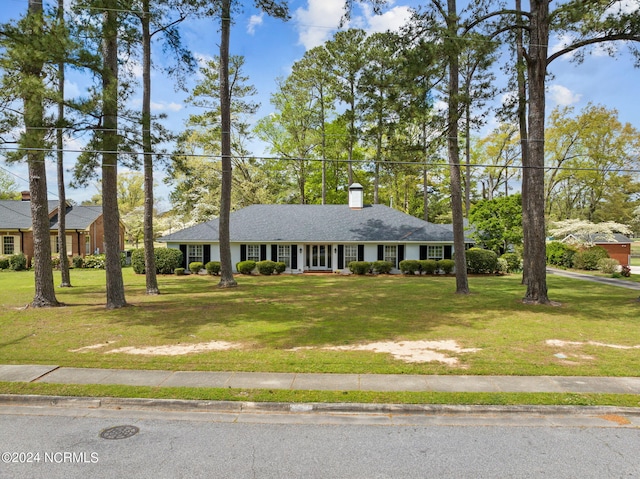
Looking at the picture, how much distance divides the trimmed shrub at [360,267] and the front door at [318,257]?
82.0 inches

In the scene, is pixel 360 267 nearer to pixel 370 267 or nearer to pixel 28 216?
pixel 370 267

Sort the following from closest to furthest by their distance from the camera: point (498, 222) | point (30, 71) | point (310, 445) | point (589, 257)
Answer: point (310, 445)
point (30, 71)
point (498, 222)
point (589, 257)

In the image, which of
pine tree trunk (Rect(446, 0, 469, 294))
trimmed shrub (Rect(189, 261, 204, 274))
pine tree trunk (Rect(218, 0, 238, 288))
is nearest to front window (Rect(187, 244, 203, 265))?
trimmed shrub (Rect(189, 261, 204, 274))

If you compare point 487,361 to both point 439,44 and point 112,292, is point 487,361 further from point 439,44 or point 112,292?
point 112,292

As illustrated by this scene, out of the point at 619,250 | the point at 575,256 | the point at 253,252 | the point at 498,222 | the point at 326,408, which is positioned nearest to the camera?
the point at 326,408

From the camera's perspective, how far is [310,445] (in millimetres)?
4512

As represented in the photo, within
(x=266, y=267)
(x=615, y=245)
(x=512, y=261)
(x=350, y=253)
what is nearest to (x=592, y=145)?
(x=615, y=245)

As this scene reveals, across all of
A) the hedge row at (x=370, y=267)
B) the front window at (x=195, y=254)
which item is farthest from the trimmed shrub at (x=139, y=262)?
the hedge row at (x=370, y=267)

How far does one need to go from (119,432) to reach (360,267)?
20.5 metres

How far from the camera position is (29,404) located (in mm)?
5641

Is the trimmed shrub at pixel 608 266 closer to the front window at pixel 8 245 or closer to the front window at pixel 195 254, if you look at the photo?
the front window at pixel 195 254

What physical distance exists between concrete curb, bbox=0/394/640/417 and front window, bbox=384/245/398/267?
67.0ft

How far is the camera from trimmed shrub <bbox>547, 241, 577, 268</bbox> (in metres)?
30.8

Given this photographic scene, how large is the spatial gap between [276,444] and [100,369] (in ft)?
13.5
